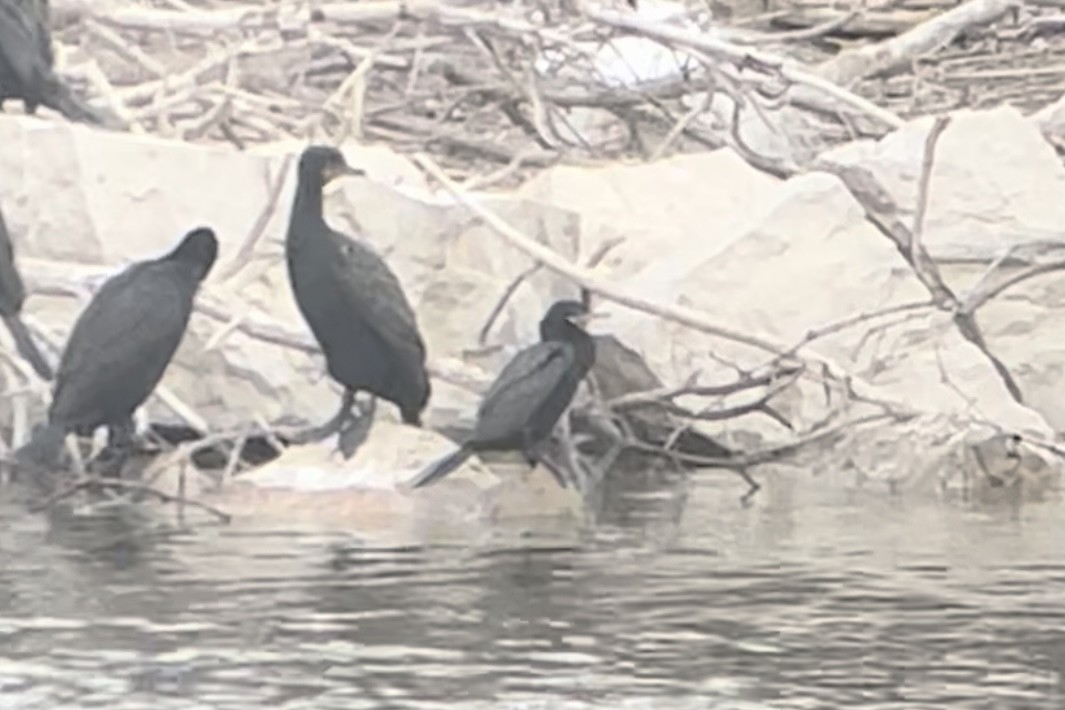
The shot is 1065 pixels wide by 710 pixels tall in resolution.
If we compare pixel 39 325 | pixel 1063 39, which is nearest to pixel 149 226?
pixel 39 325

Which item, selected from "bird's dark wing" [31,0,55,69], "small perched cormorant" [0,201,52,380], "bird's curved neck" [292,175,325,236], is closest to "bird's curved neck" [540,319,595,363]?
"bird's curved neck" [292,175,325,236]

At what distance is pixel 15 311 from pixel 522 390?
135 centimetres

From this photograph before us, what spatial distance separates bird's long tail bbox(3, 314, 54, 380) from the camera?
7348 mm

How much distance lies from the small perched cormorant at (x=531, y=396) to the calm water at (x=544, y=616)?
0.43 meters

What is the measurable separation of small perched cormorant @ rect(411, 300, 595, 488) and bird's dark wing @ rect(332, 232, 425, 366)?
0.25 metres

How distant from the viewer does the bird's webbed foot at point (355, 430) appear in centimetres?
691

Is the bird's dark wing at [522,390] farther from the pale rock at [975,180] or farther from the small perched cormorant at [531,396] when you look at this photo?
the pale rock at [975,180]

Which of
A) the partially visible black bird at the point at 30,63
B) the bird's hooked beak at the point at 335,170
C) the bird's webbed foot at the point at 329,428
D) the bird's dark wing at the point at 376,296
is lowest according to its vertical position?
the bird's webbed foot at the point at 329,428

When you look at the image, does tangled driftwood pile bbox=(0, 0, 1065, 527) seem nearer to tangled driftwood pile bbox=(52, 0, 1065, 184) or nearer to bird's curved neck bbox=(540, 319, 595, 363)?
tangled driftwood pile bbox=(52, 0, 1065, 184)

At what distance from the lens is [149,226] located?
314 inches

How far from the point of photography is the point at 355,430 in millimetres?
7070

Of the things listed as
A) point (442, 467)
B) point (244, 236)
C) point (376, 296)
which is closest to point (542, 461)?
point (442, 467)

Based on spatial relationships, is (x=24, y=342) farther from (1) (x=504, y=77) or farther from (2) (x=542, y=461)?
(1) (x=504, y=77)

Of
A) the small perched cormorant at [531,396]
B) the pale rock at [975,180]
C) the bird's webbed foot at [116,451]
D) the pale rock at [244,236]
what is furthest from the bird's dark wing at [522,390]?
the pale rock at [975,180]
